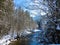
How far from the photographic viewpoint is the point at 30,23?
19.4 feet

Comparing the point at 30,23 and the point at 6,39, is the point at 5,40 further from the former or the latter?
the point at 30,23

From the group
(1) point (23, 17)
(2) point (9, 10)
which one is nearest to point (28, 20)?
(1) point (23, 17)

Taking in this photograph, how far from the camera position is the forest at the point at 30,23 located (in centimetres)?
581

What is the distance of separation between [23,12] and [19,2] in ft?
0.84

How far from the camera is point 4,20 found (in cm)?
589

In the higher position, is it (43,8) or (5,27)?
(43,8)

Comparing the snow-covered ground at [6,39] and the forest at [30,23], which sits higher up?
the forest at [30,23]

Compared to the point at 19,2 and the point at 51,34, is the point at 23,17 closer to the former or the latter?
the point at 19,2

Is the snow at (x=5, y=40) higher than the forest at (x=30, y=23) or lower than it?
lower

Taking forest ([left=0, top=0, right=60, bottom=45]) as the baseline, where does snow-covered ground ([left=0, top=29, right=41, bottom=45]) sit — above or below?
below

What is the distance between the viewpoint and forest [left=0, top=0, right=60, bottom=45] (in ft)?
19.1

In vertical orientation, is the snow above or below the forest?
below

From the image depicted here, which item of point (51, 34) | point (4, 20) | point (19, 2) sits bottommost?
point (51, 34)

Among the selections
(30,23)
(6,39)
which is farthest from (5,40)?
(30,23)
